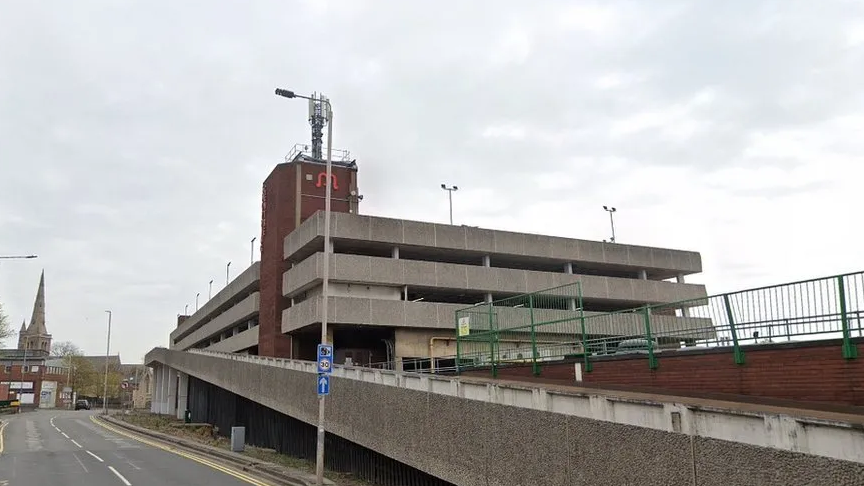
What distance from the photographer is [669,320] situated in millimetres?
13109

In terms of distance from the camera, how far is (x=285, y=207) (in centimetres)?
4953

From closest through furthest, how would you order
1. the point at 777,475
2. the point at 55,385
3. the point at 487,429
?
the point at 777,475
the point at 487,429
the point at 55,385

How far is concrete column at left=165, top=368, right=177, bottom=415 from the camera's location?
237ft

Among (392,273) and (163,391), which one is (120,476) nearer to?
(392,273)

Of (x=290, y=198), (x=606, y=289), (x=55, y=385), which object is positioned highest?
(x=290, y=198)

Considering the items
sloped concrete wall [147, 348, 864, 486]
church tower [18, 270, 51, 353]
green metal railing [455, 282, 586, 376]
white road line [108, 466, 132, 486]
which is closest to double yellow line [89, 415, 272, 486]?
white road line [108, 466, 132, 486]

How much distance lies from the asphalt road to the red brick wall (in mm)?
11720

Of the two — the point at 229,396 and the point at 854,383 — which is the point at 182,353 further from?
the point at 854,383

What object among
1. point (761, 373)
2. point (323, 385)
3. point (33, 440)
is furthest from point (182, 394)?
point (761, 373)

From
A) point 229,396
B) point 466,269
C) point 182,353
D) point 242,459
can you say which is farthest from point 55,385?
point 242,459

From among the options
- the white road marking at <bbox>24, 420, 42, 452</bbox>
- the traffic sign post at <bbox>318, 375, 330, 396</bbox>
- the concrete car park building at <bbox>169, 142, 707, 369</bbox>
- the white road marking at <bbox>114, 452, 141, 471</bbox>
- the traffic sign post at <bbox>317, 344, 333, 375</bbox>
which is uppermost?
the concrete car park building at <bbox>169, 142, 707, 369</bbox>

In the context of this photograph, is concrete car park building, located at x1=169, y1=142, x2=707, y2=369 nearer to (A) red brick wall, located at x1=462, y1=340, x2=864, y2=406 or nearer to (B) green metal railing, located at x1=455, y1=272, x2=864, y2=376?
(B) green metal railing, located at x1=455, y1=272, x2=864, y2=376

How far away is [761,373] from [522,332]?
7.48 metres

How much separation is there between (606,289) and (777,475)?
144 ft
